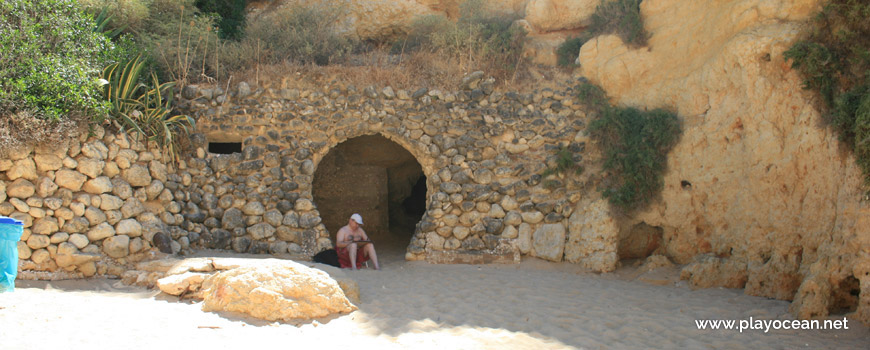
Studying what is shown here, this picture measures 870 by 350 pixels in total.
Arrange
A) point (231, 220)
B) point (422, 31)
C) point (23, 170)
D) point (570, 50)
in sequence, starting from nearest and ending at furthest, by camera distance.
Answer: point (23, 170) < point (231, 220) < point (570, 50) < point (422, 31)

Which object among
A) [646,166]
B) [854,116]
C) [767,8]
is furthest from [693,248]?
[767,8]

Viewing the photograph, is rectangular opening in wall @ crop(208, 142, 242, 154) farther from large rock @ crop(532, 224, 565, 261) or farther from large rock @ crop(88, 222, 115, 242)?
large rock @ crop(532, 224, 565, 261)

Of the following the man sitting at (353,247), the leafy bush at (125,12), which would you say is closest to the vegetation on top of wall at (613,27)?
the man sitting at (353,247)

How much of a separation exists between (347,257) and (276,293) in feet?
9.10

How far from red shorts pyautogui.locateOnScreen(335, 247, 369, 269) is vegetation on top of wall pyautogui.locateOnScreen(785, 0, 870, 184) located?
5.67 meters

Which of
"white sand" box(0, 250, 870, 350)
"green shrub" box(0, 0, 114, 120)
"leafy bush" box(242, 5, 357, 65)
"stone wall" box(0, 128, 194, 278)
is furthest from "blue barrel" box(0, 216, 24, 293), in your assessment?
"leafy bush" box(242, 5, 357, 65)

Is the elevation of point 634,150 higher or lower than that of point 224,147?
lower

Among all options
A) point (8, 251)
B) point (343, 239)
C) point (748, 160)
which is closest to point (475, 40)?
point (343, 239)

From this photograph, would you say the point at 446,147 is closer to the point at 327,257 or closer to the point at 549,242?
the point at 549,242

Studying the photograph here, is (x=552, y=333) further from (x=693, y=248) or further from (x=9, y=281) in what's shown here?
(x=9, y=281)

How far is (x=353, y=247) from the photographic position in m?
7.76

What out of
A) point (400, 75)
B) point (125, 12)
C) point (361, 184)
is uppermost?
point (125, 12)

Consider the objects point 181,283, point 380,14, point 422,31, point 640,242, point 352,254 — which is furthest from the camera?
point 380,14

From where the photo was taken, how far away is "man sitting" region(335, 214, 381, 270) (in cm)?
780
